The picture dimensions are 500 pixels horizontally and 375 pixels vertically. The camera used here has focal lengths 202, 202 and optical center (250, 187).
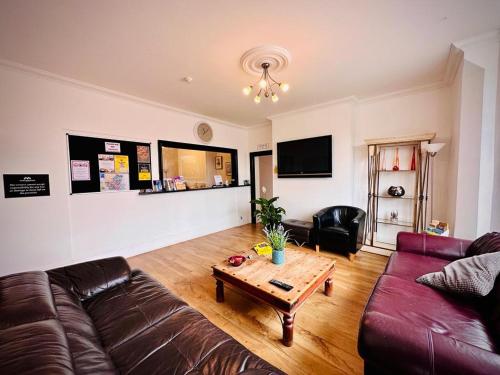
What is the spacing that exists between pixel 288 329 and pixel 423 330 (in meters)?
0.87

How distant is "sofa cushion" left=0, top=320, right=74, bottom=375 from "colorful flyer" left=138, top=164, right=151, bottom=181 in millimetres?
2946

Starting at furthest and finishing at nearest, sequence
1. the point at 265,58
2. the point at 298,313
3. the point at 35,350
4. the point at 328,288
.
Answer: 1. the point at 265,58
2. the point at 328,288
3. the point at 298,313
4. the point at 35,350

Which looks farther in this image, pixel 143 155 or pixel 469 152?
pixel 143 155

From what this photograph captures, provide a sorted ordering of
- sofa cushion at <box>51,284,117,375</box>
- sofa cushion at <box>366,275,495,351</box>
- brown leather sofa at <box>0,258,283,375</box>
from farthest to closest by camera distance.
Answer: sofa cushion at <box>366,275,495,351</box>
sofa cushion at <box>51,284,117,375</box>
brown leather sofa at <box>0,258,283,375</box>

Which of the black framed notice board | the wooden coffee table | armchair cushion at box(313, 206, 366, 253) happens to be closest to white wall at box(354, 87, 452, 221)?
armchair cushion at box(313, 206, 366, 253)

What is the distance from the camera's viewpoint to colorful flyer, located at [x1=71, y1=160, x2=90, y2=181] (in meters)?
2.85

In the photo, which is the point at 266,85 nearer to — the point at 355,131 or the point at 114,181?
the point at 355,131

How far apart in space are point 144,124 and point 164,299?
3109 millimetres

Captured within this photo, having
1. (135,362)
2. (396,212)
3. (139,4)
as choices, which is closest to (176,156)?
(139,4)

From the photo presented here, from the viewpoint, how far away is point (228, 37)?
1.97 m

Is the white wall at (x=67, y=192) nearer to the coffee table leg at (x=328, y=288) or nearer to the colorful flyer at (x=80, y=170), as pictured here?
the colorful flyer at (x=80, y=170)

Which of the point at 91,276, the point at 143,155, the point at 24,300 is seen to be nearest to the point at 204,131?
the point at 143,155

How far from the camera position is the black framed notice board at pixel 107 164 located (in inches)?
113

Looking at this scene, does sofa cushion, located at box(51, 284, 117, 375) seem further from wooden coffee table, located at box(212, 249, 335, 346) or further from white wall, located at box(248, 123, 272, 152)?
white wall, located at box(248, 123, 272, 152)
